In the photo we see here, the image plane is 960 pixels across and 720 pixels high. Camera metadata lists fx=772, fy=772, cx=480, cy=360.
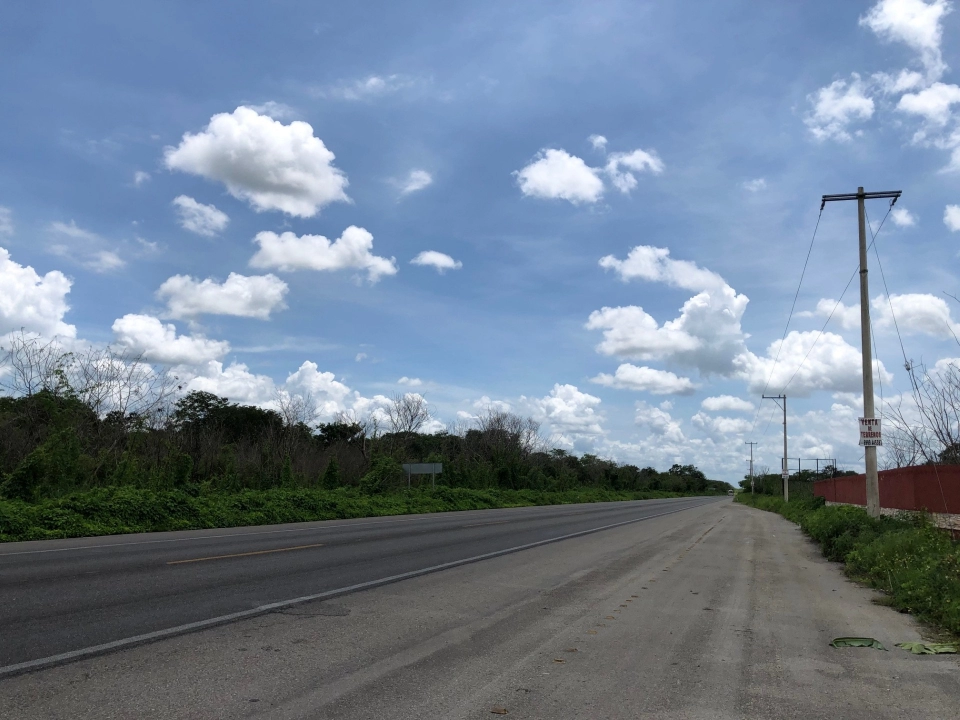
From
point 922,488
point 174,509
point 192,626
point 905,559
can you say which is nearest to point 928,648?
point 905,559

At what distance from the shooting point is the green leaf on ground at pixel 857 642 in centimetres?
820

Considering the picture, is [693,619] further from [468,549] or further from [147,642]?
[468,549]

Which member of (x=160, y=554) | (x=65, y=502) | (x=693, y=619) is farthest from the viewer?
(x=65, y=502)

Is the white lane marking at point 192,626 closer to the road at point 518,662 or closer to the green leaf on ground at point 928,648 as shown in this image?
the road at point 518,662

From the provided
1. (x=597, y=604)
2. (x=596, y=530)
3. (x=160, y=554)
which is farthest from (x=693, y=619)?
(x=596, y=530)

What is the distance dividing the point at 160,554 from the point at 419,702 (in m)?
10.6

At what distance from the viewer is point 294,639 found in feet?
24.7

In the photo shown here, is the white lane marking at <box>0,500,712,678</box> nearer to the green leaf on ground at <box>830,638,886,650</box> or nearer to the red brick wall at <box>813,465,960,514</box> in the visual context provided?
the green leaf on ground at <box>830,638,886,650</box>

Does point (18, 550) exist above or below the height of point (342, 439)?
below

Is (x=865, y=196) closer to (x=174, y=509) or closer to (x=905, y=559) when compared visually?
(x=905, y=559)

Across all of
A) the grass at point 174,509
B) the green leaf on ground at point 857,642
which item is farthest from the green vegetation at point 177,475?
the green leaf on ground at point 857,642

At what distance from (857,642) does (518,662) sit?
156 inches

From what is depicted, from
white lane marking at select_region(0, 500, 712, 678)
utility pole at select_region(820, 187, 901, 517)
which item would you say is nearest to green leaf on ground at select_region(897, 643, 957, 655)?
white lane marking at select_region(0, 500, 712, 678)

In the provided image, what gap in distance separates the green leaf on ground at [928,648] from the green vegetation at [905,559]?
27.3 inches
